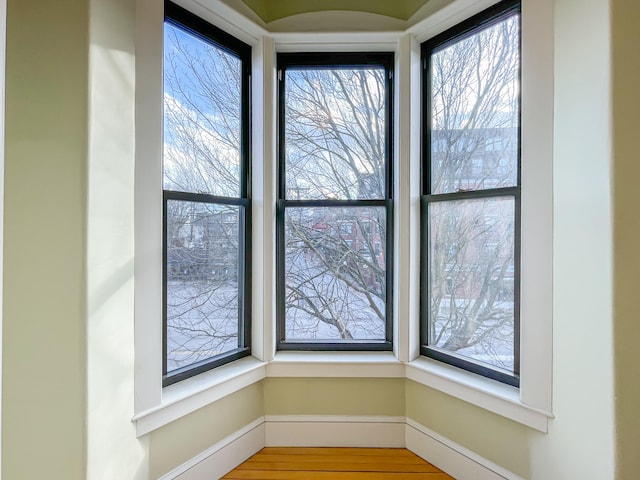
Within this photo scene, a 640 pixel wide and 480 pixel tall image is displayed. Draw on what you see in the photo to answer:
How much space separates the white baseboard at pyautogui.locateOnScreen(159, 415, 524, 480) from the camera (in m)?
1.91

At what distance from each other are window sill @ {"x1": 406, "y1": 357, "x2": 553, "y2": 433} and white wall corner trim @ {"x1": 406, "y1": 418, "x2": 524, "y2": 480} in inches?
10.6

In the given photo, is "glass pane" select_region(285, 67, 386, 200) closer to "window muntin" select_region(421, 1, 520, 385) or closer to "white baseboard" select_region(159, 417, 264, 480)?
"window muntin" select_region(421, 1, 520, 385)

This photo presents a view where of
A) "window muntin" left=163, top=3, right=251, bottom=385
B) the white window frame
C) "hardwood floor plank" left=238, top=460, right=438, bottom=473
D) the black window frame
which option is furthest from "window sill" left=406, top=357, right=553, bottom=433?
"window muntin" left=163, top=3, right=251, bottom=385

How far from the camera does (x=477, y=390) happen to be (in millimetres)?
1734

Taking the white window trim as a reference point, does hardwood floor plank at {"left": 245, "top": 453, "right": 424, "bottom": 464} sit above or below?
below
